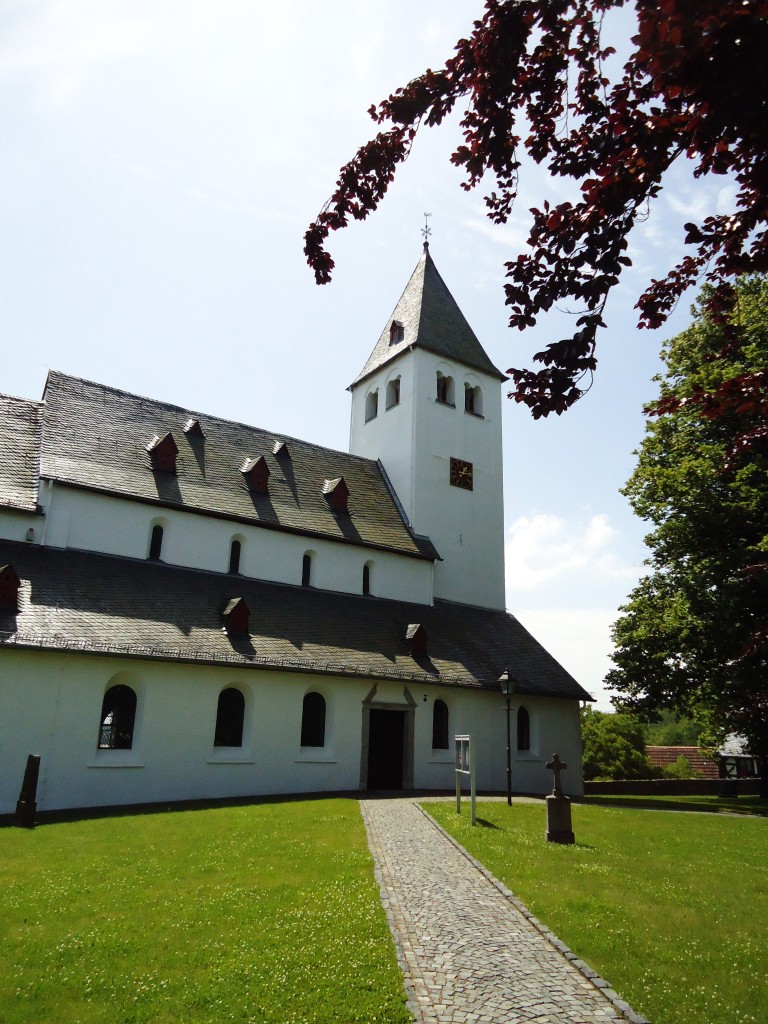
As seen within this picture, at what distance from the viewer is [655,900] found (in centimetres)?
812

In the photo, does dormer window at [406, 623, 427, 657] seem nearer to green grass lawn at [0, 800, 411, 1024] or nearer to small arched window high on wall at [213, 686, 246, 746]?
small arched window high on wall at [213, 686, 246, 746]

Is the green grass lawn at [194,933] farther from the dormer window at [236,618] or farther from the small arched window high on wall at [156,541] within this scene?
the small arched window high on wall at [156,541]

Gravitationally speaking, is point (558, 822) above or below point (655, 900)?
above

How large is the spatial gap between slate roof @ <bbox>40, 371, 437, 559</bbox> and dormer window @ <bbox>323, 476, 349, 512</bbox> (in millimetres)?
199

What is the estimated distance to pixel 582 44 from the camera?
14.8 ft

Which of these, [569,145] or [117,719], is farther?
[117,719]

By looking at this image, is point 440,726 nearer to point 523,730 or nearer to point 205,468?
point 523,730

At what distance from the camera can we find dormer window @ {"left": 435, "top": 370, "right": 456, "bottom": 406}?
3036 centimetres

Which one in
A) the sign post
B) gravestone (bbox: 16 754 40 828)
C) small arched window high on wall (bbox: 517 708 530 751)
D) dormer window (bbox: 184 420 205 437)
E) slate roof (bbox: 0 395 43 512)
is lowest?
gravestone (bbox: 16 754 40 828)

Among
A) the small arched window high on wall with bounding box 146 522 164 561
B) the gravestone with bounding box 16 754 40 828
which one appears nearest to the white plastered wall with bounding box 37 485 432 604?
the small arched window high on wall with bounding box 146 522 164 561

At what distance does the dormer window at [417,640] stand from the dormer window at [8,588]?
444 inches

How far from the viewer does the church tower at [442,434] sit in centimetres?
2808

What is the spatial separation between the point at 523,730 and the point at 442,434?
12.3 meters

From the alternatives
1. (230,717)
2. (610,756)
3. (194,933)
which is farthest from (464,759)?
(610,756)
